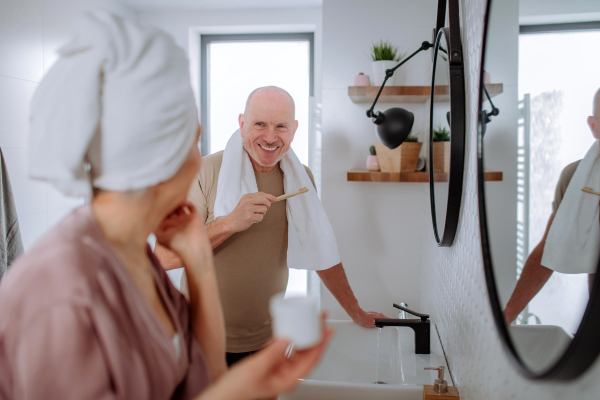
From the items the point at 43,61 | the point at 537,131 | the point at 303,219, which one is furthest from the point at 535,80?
the point at 43,61

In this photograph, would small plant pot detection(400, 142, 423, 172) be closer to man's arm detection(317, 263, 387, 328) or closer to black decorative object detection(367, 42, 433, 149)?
black decorative object detection(367, 42, 433, 149)

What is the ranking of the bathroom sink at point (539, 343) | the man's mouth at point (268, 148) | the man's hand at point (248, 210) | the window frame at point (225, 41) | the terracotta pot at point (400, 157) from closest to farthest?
the bathroom sink at point (539, 343) → the man's hand at point (248, 210) → the man's mouth at point (268, 148) → the terracotta pot at point (400, 157) → the window frame at point (225, 41)

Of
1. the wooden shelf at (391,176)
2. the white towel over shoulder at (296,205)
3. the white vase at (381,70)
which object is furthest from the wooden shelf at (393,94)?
the white towel over shoulder at (296,205)

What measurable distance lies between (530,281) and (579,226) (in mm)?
125

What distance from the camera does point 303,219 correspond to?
142cm

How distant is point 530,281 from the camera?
0.48 meters

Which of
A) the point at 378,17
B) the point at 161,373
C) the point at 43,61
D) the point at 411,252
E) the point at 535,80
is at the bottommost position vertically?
the point at 411,252

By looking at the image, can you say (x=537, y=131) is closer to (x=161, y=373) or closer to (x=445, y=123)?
(x=161, y=373)

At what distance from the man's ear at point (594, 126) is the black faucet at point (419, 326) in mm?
987

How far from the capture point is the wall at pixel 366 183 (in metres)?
1.80

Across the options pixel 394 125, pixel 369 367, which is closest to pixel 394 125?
pixel 394 125

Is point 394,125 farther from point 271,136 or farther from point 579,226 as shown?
point 579,226

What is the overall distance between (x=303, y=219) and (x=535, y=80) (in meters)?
1.00

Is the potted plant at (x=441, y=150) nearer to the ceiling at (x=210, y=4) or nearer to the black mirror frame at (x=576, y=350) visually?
the black mirror frame at (x=576, y=350)
